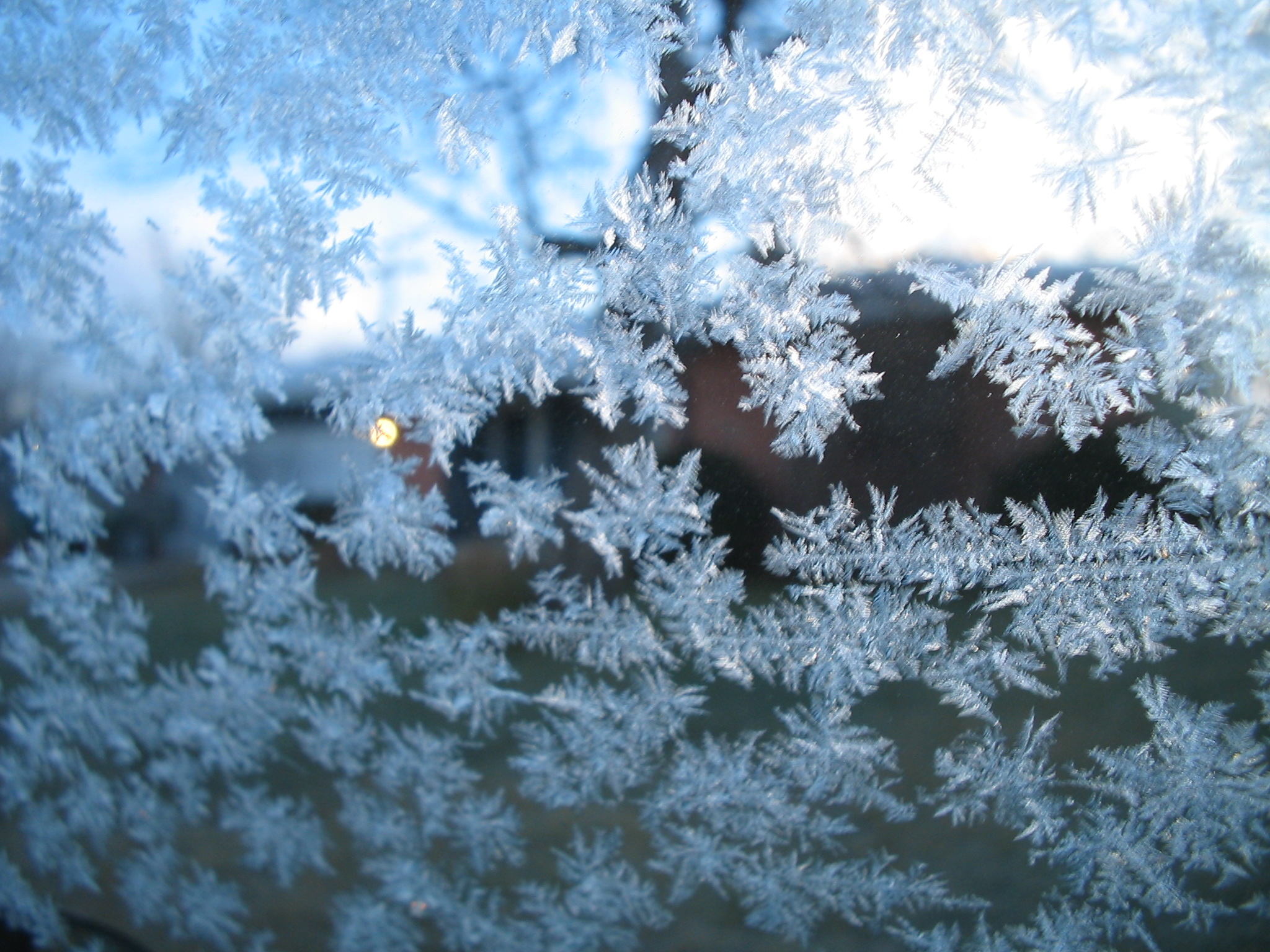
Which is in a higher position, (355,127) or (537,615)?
(355,127)

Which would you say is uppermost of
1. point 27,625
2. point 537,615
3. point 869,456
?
point 869,456

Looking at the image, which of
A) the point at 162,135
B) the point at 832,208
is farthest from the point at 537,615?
the point at 162,135

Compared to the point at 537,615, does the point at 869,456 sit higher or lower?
higher

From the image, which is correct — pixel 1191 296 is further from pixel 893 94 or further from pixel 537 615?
pixel 537 615

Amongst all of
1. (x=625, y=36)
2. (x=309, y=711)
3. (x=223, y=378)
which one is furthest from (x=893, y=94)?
(x=309, y=711)

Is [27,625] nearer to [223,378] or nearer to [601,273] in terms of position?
[223,378]

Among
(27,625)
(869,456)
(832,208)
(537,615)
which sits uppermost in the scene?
(832,208)
